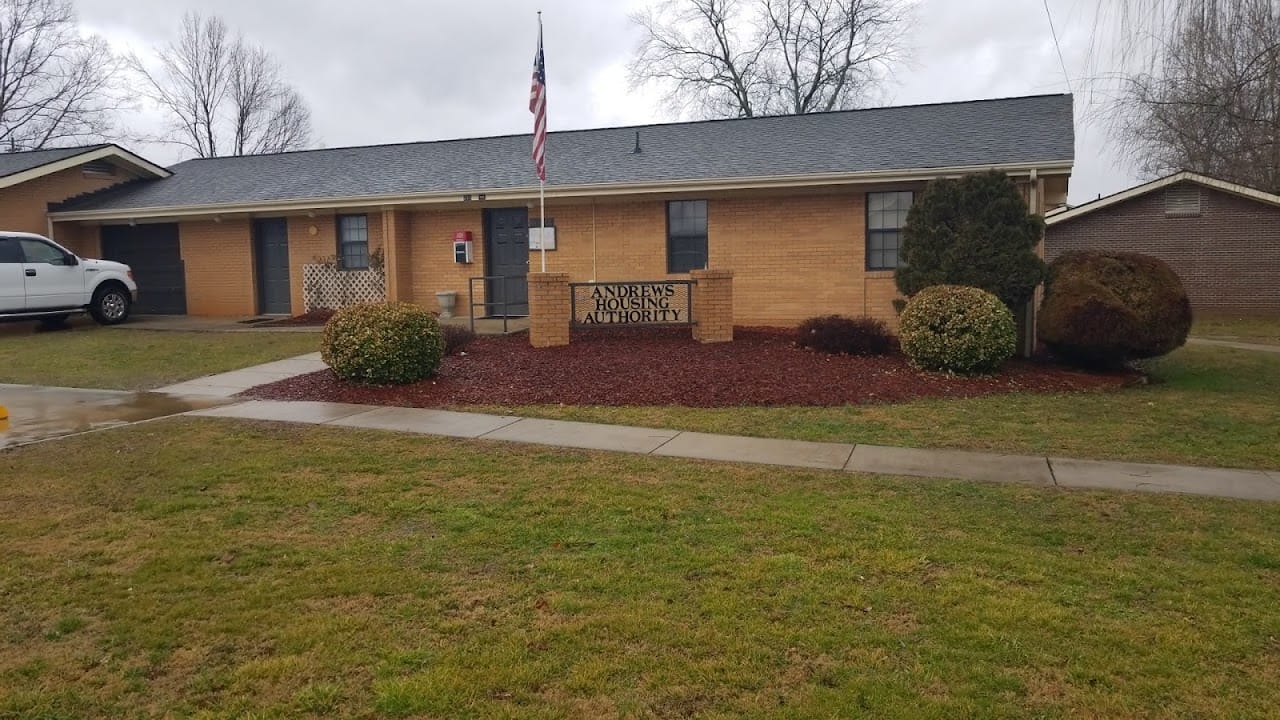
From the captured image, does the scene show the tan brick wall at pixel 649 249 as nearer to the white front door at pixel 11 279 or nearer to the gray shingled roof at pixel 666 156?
the gray shingled roof at pixel 666 156

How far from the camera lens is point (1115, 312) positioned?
11.5m

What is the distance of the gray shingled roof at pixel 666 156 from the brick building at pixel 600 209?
0.07 metres

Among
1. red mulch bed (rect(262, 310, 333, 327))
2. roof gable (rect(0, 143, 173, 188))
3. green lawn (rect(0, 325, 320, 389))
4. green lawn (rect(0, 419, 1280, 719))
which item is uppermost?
roof gable (rect(0, 143, 173, 188))

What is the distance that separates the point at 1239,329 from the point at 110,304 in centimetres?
2408

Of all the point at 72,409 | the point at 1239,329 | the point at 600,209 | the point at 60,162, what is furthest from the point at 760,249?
the point at 60,162

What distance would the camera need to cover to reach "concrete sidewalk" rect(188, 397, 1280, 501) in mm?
6562

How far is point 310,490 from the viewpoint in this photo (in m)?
6.12

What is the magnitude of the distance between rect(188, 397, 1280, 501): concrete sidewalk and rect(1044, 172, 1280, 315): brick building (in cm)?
1888

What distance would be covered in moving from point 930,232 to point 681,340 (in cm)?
408

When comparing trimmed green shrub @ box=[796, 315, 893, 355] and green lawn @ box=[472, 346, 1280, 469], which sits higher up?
trimmed green shrub @ box=[796, 315, 893, 355]

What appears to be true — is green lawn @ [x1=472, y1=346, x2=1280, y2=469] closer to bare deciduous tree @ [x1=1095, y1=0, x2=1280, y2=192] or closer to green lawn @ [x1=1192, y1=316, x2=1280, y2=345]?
bare deciduous tree @ [x1=1095, y1=0, x2=1280, y2=192]

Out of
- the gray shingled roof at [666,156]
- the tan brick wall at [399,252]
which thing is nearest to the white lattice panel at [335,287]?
the tan brick wall at [399,252]

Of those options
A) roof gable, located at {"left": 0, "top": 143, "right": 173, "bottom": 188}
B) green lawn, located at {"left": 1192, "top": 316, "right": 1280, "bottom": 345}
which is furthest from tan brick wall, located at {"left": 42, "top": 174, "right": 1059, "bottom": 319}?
green lawn, located at {"left": 1192, "top": 316, "right": 1280, "bottom": 345}

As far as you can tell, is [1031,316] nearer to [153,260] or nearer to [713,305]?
[713,305]
